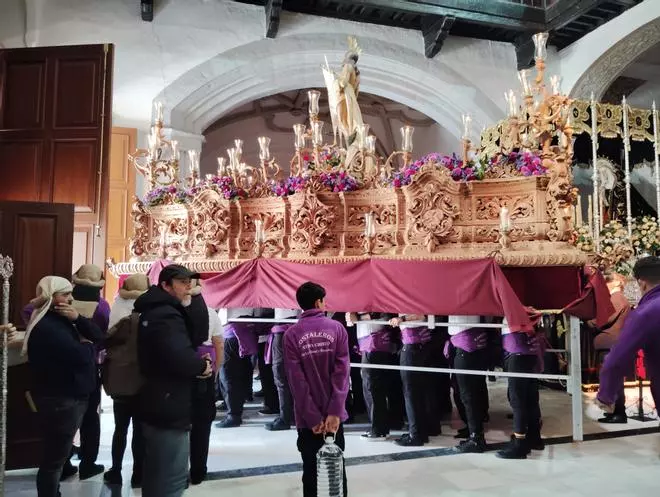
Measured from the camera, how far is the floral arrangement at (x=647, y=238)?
8.93 m

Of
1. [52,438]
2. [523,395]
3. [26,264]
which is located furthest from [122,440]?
[523,395]

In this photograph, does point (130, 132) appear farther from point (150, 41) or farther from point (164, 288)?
point (164, 288)

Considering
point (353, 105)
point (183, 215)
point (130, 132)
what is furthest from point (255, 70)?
point (183, 215)

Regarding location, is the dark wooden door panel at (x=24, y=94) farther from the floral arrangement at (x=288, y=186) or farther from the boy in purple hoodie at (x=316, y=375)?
the boy in purple hoodie at (x=316, y=375)

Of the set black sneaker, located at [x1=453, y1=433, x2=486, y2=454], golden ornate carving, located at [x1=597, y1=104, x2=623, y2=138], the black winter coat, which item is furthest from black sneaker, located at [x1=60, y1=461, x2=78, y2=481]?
golden ornate carving, located at [x1=597, y1=104, x2=623, y2=138]

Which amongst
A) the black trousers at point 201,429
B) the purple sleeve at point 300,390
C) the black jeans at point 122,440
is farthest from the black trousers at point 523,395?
the black jeans at point 122,440

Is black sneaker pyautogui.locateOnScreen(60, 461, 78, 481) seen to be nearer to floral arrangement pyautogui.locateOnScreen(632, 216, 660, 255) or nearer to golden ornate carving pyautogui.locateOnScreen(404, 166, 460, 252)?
golden ornate carving pyautogui.locateOnScreen(404, 166, 460, 252)

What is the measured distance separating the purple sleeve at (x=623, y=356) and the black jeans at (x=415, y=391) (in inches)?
104

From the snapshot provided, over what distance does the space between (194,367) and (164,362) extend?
0.46 ft

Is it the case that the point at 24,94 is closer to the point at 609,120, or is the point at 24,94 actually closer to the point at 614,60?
the point at 609,120

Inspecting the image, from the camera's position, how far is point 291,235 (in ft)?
20.6

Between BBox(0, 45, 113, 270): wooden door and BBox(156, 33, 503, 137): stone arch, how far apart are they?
3.19 metres

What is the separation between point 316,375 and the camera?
3203 mm

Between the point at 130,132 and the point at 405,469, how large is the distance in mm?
6864
